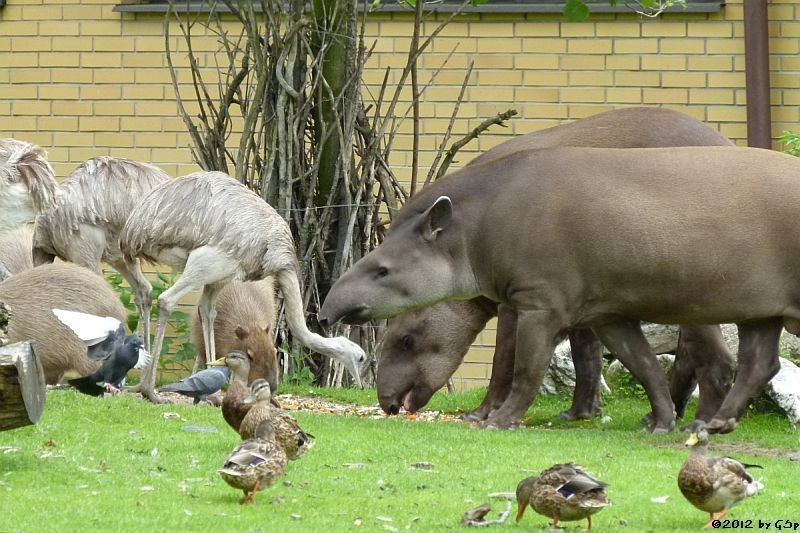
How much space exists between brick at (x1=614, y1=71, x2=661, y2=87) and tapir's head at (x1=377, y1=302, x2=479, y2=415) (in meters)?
4.45

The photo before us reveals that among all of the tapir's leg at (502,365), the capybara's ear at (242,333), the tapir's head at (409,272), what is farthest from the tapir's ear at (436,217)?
the capybara's ear at (242,333)

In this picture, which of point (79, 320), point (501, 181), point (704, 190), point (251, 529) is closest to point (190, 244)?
point (79, 320)

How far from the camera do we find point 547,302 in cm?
848

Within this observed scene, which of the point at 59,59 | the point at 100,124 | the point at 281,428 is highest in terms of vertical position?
the point at 59,59

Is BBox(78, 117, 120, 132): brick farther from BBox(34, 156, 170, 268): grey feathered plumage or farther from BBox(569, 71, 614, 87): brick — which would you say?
BBox(569, 71, 614, 87): brick

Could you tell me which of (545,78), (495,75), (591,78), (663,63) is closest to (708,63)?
(663,63)

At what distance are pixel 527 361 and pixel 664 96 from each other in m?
5.56

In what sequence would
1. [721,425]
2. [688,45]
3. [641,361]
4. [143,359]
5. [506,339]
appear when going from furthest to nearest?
[688,45] < [143,359] < [506,339] < [641,361] < [721,425]

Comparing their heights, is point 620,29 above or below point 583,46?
above

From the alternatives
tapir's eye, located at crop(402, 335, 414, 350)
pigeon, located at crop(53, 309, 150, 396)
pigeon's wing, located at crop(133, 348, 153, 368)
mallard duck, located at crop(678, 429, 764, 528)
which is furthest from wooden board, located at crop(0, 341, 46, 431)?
tapir's eye, located at crop(402, 335, 414, 350)

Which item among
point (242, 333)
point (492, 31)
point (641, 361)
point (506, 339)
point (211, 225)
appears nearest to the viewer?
point (641, 361)

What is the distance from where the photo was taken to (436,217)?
8.87 metres

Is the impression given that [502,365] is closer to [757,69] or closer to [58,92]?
[757,69]

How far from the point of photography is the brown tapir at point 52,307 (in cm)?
918
